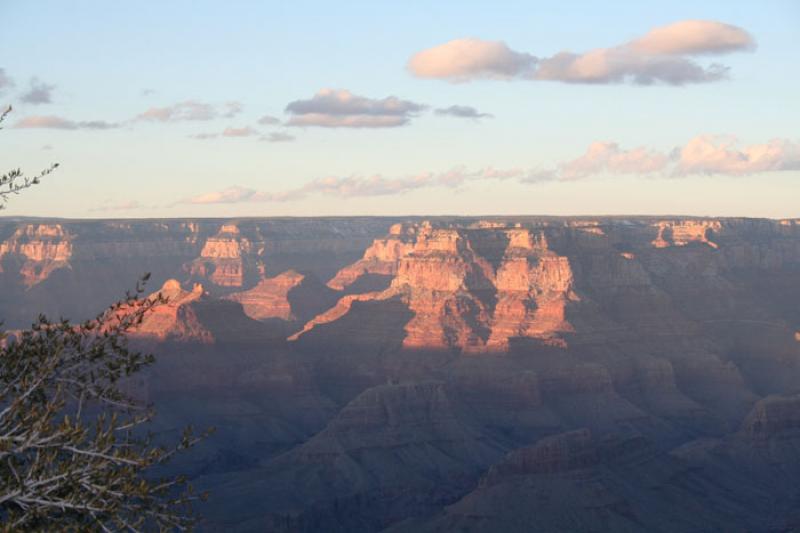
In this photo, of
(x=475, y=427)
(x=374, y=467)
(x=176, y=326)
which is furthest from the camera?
(x=176, y=326)

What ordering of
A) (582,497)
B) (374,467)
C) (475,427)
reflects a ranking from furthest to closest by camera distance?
(475,427) < (374,467) < (582,497)

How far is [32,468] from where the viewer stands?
29234 mm

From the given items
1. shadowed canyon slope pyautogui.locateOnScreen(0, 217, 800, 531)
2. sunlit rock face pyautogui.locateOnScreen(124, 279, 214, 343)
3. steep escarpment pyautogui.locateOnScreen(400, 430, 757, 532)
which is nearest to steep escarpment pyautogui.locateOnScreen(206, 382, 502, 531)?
shadowed canyon slope pyautogui.locateOnScreen(0, 217, 800, 531)

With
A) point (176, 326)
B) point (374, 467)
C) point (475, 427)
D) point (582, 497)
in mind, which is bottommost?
point (374, 467)

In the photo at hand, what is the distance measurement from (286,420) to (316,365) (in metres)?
20.8

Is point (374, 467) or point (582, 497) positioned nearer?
point (582, 497)

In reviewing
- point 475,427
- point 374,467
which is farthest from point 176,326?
point 374,467

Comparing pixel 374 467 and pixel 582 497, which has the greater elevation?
Answer: pixel 582 497

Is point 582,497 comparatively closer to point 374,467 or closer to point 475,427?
point 374,467

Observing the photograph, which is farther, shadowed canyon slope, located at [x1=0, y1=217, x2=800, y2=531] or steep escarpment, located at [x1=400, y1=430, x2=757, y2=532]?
shadowed canyon slope, located at [x1=0, y1=217, x2=800, y2=531]

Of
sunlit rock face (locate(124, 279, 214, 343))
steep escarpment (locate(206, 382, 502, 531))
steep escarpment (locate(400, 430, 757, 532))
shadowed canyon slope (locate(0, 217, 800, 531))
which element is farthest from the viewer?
sunlit rock face (locate(124, 279, 214, 343))

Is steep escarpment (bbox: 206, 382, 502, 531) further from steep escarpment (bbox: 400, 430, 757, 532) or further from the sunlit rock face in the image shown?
the sunlit rock face

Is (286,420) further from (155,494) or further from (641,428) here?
(155,494)

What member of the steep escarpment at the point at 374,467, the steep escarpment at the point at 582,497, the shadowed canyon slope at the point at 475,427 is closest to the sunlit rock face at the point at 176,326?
the shadowed canyon slope at the point at 475,427
